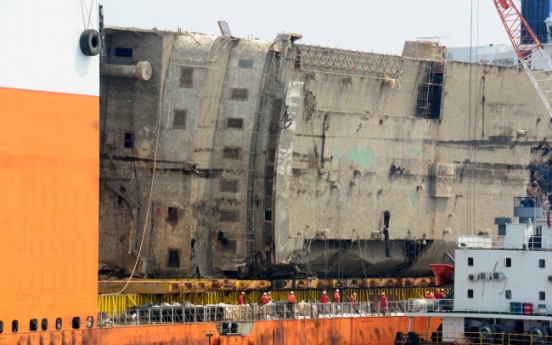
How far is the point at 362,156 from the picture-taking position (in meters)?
56.4

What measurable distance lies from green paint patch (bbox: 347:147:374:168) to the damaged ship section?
69mm

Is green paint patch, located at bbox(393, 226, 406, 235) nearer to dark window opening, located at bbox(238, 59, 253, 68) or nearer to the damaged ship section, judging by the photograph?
the damaged ship section

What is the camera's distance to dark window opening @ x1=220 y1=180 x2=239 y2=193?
52.9 m

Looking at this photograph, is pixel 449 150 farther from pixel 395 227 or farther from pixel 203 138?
pixel 203 138

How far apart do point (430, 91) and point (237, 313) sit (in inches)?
630

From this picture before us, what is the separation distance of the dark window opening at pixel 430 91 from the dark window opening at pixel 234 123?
33.7 feet

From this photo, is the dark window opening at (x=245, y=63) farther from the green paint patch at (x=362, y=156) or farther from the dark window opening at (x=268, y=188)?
the green paint patch at (x=362, y=156)

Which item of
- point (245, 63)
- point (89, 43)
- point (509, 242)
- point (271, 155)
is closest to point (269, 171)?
point (271, 155)

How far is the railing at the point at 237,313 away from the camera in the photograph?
46750 millimetres

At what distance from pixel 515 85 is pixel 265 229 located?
15.6 m

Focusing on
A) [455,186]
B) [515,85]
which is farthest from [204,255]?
[515,85]

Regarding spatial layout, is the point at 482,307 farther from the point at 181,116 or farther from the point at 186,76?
the point at 186,76

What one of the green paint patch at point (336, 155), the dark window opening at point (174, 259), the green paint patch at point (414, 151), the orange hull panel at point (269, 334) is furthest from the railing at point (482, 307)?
the dark window opening at point (174, 259)

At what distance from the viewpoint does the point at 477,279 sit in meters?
48.1
